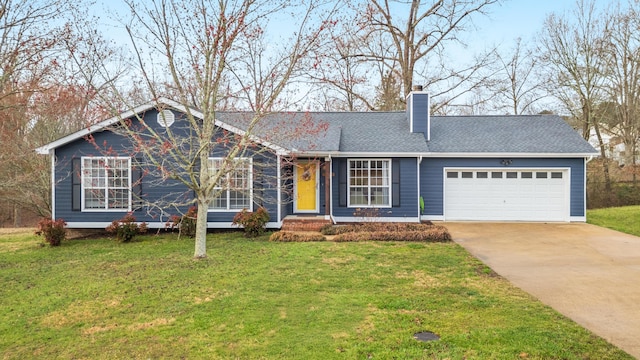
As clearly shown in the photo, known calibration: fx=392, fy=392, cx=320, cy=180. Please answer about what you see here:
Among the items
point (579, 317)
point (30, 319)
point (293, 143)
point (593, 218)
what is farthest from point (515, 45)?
point (30, 319)

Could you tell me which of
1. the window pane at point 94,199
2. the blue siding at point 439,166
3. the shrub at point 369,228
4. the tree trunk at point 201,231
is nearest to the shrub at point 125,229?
the window pane at point 94,199

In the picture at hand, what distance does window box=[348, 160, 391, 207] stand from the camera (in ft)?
43.0

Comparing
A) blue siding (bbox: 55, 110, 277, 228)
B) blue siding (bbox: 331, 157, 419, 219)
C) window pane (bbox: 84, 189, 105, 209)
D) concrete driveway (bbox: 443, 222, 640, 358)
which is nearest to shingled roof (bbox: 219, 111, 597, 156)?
blue siding (bbox: 331, 157, 419, 219)

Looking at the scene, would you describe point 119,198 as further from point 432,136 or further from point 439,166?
point 432,136

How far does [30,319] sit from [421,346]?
4874 millimetres

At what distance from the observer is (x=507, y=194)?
13680 millimetres

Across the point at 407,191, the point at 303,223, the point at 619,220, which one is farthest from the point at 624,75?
the point at 303,223

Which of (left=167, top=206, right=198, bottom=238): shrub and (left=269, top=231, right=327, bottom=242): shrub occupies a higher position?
(left=167, top=206, right=198, bottom=238): shrub

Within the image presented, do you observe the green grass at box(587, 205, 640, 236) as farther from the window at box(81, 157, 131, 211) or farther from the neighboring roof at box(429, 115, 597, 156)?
the window at box(81, 157, 131, 211)

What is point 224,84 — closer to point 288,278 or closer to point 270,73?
point 270,73

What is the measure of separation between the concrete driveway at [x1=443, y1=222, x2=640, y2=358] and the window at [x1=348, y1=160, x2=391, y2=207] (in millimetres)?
2398

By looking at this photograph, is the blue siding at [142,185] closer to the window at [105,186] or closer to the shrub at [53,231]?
the window at [105,186]

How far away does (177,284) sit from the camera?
6.45m

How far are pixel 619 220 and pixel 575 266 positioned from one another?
836cm
